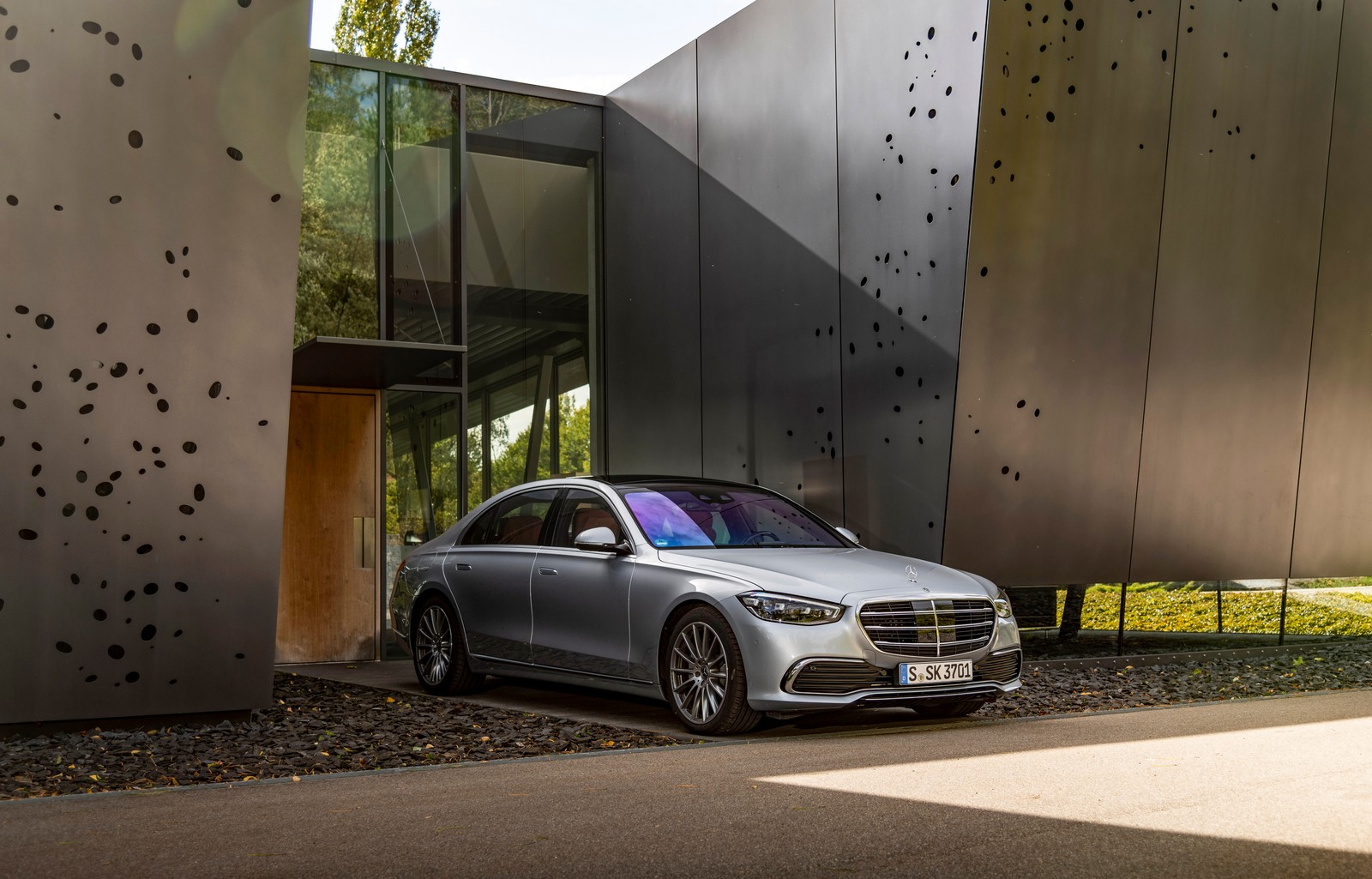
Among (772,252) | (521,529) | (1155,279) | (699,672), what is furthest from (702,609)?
(1155,279)

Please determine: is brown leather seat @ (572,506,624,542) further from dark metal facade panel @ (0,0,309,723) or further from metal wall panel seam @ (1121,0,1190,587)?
metal wall panel seam @ (1121,0,1190,587)

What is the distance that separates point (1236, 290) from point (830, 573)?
7.65m

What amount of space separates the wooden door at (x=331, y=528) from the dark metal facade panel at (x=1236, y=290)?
818cm

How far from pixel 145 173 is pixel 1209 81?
10029 mm

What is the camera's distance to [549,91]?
16578 millimetres

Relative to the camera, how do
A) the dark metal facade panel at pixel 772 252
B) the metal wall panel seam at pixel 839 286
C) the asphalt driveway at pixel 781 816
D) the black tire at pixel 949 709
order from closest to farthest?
the asphalt driveway at pixel 781 816 → the black tire at pixel 949 709 → the metal wall panel seam at pixel 839 286 → the dark metal facade panel at pixel 772 252

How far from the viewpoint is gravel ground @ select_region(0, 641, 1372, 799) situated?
7.02 metres

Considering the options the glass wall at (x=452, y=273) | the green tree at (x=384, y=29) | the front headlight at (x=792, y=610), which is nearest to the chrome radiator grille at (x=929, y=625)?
the front headlight at (x=792, y=610)

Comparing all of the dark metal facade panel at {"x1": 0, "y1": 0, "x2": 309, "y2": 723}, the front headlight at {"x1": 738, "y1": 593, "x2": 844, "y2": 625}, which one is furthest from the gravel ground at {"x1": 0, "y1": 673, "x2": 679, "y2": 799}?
the front headlight at {"x1": 738, "y1": 593, "x2": 844, "y2": 625}

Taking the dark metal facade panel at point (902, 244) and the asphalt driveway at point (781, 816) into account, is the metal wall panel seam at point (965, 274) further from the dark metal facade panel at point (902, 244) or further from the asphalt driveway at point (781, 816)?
the asphalt driveway at point (781, 816)

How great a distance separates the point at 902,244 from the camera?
483 inches

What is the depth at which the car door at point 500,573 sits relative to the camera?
975cm

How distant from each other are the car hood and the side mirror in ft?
1.12

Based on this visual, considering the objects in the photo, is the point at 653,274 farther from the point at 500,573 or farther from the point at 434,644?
the point at 500,573
